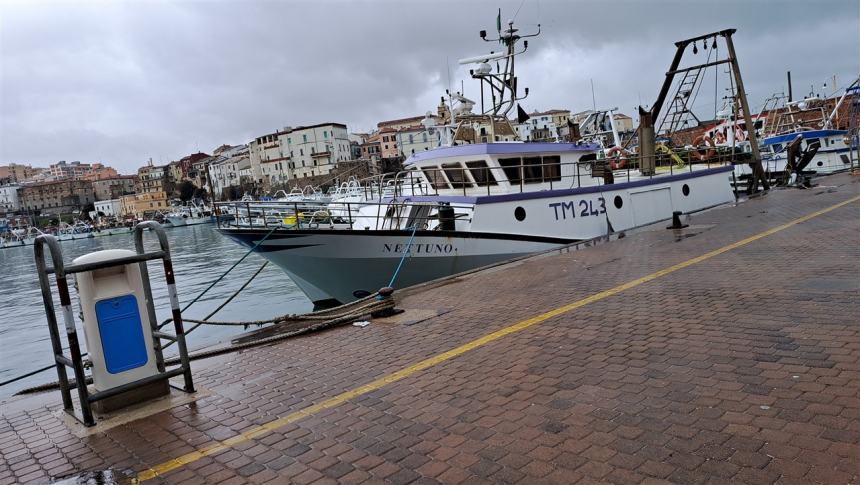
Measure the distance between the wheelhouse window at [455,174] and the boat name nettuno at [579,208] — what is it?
2.36 m

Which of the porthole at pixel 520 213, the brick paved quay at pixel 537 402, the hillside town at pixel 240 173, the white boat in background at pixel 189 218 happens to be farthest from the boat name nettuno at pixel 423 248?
the white boat in background at pixel 189 218

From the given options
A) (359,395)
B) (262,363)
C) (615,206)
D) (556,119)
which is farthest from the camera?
(556,119)

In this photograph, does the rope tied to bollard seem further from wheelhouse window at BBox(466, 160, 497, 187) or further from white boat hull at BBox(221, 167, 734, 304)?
wheelhouse window at BBox(466, 160, 497, 187)

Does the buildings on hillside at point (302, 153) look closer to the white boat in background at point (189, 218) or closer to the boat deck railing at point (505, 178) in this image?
the white boat in background at point (189, 218)

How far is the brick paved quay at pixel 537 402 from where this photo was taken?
3477 millimetres

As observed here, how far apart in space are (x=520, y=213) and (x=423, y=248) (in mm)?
2875

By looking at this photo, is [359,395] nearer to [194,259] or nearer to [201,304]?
[201,304]

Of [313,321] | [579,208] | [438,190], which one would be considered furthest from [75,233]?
[313,321]

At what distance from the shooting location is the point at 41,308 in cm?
2278

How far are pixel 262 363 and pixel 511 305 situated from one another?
11.3 ft

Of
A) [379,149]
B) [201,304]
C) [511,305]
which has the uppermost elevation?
[379,149]

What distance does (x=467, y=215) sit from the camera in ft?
41.9

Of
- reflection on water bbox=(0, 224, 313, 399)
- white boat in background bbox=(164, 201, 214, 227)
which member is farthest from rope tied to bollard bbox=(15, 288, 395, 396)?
white boat in background bbox=(164, 201, 214, 227)

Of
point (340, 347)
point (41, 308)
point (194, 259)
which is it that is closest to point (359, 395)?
point (340, 347)
